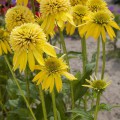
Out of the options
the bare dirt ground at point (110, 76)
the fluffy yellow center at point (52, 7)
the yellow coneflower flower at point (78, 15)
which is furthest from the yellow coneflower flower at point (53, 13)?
the bare dirt ground at point (110, 76)

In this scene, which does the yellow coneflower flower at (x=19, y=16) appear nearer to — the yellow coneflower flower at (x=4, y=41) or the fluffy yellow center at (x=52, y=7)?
the fluffy yellow center at (x=52, y=7)

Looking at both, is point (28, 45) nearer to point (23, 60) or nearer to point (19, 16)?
point (23, 60)

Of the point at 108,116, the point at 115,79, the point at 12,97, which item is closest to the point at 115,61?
the point at 115,79

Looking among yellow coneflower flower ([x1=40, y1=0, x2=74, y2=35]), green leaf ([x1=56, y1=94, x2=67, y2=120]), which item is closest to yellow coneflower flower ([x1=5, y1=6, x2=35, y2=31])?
yellow coneflower flower ([x1=40, y1=0, x2=74, y2=35])

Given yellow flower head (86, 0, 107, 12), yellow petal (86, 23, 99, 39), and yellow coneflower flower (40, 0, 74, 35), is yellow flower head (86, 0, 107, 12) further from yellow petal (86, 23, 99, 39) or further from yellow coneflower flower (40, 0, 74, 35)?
yellow coneflower flower (40, 0, 74, 35)

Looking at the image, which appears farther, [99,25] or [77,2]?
[77,2]

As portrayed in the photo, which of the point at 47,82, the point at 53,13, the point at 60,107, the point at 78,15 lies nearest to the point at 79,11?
the point at 78,15
